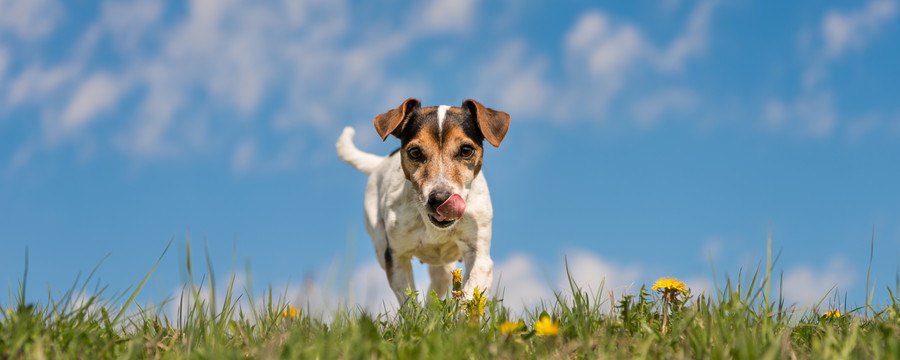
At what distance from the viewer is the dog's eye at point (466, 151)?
23.6 feet

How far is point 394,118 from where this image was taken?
751 centimetres

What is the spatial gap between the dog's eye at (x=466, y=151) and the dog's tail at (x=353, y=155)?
9.45 feet

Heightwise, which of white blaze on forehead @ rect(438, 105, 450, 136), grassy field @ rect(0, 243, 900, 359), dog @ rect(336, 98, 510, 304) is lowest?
grassy field @ rect(0, 243, 900, 359)

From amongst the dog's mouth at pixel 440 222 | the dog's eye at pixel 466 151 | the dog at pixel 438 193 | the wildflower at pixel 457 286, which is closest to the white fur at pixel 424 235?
the dog at pixel 438 193

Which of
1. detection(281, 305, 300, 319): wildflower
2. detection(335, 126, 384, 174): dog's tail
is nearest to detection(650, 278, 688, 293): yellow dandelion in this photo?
detection(281, 305, 300, 319): wildflower

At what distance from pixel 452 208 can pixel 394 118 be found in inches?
45.2

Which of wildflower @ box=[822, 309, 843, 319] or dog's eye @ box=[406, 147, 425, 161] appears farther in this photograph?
dog's eye @ box=[406, 147, 425, 161]

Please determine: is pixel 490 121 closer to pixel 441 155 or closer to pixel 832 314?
pixel 441 155

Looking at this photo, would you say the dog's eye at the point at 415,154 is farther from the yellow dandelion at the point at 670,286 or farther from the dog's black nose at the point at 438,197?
the yellow dandelion at the point at 670,286

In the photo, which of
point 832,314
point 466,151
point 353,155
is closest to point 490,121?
point 466,151

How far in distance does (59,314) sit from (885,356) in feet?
13.3

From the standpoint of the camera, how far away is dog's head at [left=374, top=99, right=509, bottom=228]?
6906 millimetres

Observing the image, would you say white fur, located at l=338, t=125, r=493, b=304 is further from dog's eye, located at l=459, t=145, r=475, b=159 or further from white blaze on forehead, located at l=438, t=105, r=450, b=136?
white blaze on forehead, located at l=438, t=105, r=450, b=136

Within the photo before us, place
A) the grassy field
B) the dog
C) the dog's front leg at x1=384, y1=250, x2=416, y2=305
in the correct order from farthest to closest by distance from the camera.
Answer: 1. the dog's front leg at x1=384, y1=250, x2=416, y2=305
2. the dog
3. the grassy field
